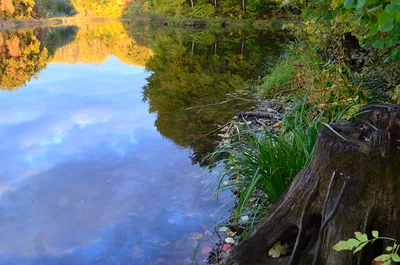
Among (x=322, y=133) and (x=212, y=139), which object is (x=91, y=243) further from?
(x=212, y=139)

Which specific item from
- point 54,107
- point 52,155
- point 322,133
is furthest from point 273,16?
point 322,133

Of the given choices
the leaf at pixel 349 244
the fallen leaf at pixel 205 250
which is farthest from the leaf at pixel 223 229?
the leaf at pixel 349 244

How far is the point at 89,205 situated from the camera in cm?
413

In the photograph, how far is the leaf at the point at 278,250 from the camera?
2.24m

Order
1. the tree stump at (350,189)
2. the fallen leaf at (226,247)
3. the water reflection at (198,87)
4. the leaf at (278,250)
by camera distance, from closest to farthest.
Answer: the tree stump at (350,189)
the leaf at (278,250)
the fallen leaf at (226,247)
the water reflection at (198,87)

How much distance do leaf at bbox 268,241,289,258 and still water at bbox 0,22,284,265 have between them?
959 millimetres

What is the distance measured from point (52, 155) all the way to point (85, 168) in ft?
3.08

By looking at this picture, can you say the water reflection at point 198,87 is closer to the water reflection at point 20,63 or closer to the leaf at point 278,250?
the leaf at point 278,250

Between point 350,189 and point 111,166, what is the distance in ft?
13.1

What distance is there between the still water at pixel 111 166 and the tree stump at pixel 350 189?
4.32ft

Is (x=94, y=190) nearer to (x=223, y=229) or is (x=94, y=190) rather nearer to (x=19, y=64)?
(x=223, y=229)

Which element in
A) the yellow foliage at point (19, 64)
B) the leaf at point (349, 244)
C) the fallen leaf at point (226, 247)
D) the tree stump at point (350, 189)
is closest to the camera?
the leaf at point (349, 244)

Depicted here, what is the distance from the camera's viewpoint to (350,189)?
5.87ft

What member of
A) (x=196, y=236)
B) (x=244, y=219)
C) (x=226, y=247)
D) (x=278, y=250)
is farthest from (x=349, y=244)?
(x=196, y=236)
